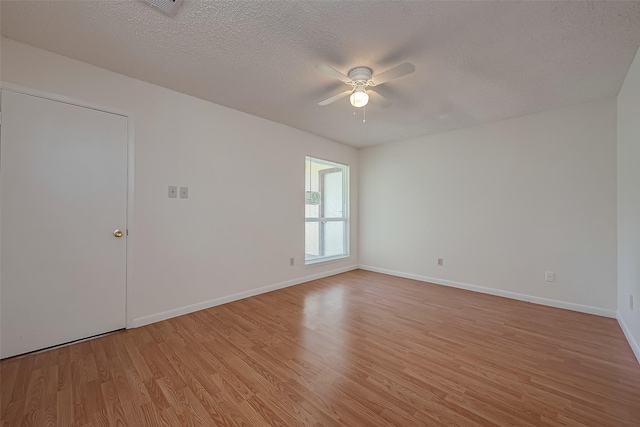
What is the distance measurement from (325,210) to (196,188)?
2.44m

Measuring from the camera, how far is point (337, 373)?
1839mm

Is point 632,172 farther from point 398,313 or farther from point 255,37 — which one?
point 255,37

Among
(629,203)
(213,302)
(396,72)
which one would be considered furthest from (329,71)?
(629,203)

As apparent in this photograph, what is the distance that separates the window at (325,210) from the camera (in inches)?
177

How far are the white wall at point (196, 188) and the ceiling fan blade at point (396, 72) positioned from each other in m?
1.61

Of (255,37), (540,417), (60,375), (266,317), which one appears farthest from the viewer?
(266,317)

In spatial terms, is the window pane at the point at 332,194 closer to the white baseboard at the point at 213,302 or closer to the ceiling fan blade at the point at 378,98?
the white baseboard at the point at 213,302

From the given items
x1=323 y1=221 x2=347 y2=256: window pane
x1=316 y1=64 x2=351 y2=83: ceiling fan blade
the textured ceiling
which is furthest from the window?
x1=316 y1=64 x2=351 y2=83: ceiling fan blade

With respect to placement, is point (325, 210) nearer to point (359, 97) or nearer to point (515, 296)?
point (359, 97)

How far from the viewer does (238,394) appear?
5.35 ft

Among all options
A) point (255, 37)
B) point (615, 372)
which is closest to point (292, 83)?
point (255, 37)

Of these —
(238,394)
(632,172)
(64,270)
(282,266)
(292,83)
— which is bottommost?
(238,394)

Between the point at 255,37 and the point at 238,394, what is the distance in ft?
8.16

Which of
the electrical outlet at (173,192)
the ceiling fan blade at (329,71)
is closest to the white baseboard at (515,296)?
the ceiling fan blade at (329,71)
